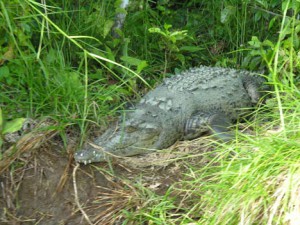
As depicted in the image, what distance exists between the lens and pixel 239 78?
5.43m

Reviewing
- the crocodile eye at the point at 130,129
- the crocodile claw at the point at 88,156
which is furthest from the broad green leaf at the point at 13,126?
the crocodile eye at the point at 130,129

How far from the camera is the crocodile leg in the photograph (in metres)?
4.79

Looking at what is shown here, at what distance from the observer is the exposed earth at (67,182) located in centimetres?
387

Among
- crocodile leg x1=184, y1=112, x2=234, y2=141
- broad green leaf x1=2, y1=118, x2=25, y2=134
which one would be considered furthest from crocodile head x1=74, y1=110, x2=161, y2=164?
broad green leaf x1=2, y1=118, x2=25, y2=134

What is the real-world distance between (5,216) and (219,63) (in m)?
2.61

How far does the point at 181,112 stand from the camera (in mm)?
5008

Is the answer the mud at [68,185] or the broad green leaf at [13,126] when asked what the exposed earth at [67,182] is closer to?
the mud at [68,185]

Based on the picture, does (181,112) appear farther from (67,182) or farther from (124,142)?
(67,182)

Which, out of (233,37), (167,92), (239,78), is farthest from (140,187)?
(233,37)

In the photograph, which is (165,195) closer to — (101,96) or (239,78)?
(101,96)

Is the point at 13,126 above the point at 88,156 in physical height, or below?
above

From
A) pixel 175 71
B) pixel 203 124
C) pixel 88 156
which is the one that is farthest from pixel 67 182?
pixel 175 71

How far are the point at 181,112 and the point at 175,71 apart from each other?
0.72 metres

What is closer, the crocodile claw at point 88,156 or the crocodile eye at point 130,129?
the crocodile claw at point 88,156
